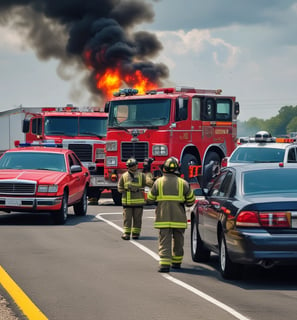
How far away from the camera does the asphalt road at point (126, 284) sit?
888 centimetres

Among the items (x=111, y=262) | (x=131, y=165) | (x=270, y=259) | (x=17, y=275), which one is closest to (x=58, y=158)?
(x=131, y=165)

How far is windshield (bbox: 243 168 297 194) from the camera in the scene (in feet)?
38.1

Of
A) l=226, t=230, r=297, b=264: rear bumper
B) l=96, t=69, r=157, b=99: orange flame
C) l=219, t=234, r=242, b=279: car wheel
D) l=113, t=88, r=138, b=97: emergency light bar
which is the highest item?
l=96, t=69, r=157, b=99: orange flame

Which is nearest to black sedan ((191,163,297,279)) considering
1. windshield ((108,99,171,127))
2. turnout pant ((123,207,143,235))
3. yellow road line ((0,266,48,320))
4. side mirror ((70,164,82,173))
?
yellow road line ((0,266,48,320))

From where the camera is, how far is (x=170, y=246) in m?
12.4

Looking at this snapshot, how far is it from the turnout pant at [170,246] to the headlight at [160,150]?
13.4 metres

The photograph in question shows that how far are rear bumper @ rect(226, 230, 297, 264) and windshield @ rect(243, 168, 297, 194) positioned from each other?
2.94ft

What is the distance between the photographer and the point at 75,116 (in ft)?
101

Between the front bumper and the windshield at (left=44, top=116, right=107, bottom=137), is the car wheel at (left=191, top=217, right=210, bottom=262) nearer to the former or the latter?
the front bumper

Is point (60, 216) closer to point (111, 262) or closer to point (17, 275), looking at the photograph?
point (111, 262)

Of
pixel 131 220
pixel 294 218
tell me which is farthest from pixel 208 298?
pixel 131 220

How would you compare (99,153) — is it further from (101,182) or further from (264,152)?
(264,152)

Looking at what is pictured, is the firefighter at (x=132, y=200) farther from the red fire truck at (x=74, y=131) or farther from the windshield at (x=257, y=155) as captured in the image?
the red fire truck at (x=74, y=131)

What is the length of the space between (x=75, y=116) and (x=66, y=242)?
14932 mm
